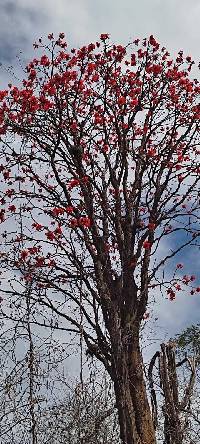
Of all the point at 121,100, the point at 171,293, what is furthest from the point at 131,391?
the point at 121,100

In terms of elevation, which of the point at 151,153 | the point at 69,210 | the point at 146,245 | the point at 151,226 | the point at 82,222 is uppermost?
the point at 151,153

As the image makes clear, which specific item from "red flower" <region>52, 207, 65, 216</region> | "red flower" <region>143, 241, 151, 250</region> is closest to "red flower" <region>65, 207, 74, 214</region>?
"red flower" <region>52, 207, 65, 216</region>

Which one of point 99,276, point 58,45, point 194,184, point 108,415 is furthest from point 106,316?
point 58,45

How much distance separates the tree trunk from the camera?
26.2 ft

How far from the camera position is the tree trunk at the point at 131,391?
7.98 meters

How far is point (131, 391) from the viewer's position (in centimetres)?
862

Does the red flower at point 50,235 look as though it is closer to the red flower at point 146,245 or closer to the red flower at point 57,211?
the red flower at point 57,211

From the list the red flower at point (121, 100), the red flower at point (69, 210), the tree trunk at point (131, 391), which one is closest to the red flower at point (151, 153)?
the red flower at point (121, 100)

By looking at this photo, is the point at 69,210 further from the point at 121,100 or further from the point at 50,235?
the point at 121,100

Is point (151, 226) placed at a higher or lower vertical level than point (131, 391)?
higher

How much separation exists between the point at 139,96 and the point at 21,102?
1722 mm

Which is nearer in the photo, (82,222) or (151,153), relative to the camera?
(82,222)

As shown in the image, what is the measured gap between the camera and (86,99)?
33.0 feet

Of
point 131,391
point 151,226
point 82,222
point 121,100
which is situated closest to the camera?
point 131,391
